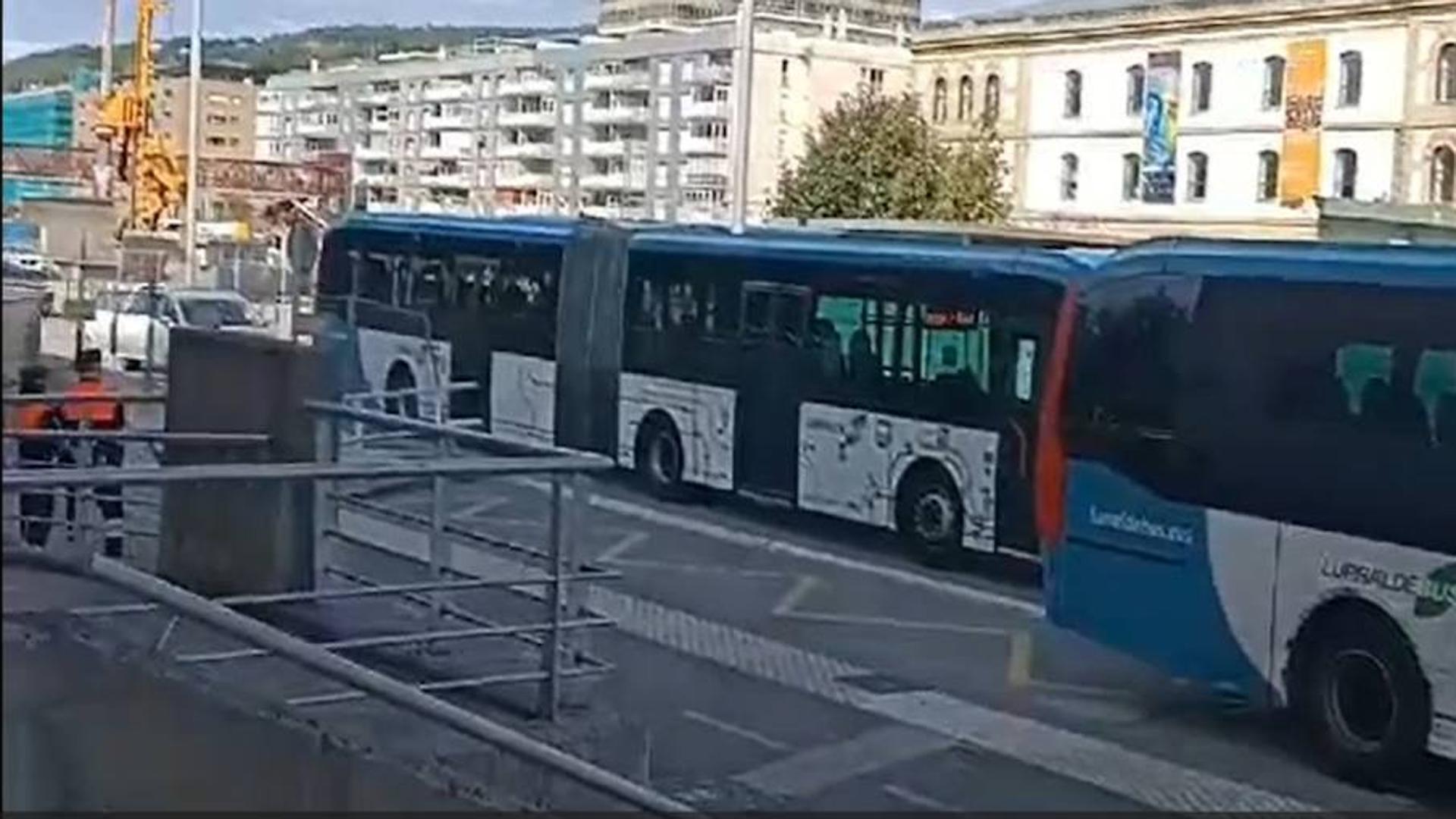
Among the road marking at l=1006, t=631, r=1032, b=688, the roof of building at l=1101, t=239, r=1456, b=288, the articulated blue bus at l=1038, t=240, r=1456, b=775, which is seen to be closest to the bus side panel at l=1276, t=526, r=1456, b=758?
the articulated blue bus at l=1038, t=240, r=1456, b=775

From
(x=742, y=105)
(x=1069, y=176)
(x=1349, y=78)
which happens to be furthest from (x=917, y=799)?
(x=1069, y=176)

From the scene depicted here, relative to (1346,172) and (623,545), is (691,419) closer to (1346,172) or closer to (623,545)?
(623,545)

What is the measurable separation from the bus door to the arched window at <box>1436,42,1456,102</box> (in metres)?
43.4

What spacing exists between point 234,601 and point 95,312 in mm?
28787

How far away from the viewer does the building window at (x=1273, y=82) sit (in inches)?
2539

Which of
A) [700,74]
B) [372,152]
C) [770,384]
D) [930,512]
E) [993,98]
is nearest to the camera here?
[930,512]

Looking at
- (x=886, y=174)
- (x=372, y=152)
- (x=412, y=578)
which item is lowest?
(x=412, y=578)

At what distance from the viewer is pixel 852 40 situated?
263 feet

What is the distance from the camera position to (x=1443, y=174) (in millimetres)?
60188

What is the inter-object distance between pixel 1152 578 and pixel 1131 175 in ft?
195

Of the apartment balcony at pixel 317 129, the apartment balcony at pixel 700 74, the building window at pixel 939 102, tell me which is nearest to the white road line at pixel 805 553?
the building window at pixel 939 102

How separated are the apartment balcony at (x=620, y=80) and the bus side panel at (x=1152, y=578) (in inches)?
3449

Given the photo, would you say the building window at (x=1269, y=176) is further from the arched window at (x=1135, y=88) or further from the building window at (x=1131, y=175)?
the arched window at (x=1135, y=88)

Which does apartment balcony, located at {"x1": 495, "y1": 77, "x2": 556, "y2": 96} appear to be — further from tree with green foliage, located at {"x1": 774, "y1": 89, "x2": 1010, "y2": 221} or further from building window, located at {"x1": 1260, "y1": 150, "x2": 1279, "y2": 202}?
tree with green foliage, located at {"x1": 774, "y1": 89, "x2": 1010, "y2": 221}
